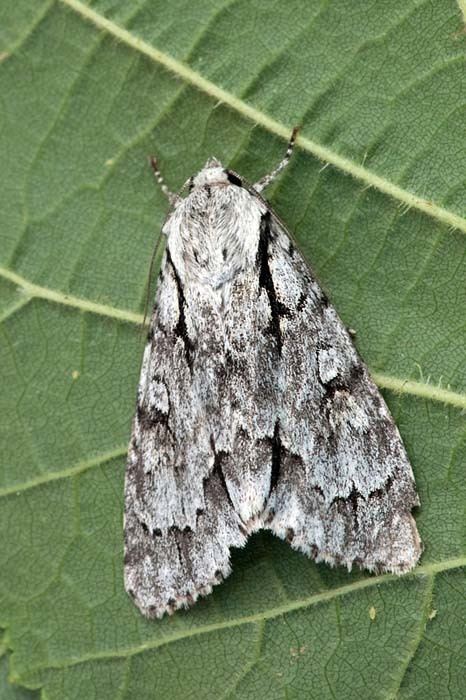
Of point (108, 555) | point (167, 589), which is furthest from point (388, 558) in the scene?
point (108, 555)

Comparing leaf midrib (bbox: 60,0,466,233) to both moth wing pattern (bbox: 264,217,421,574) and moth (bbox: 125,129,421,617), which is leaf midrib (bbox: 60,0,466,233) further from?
moth wing pattern (bbox: 264,217,421,574)

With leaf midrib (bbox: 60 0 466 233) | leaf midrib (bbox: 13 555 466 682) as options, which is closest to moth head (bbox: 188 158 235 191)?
leaf midrib (bbox: 60 0 466 233)

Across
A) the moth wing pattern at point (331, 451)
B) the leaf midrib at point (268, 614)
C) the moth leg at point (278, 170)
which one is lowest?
the leaf midrib at point (268, 614)

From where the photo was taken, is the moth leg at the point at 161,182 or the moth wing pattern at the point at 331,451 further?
the moth leg at the point at 161,182

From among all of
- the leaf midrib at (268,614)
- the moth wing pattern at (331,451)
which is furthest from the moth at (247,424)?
the leaf midrib at (268,614)

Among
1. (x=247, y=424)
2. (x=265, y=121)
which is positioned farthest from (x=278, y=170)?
(x=247, y=424)

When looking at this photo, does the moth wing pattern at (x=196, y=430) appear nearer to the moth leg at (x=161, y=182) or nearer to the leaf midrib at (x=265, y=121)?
the moth leg at (x=161, y=182)

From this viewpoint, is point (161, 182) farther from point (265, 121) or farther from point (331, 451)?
point (331, 451)
